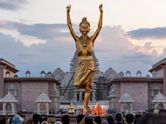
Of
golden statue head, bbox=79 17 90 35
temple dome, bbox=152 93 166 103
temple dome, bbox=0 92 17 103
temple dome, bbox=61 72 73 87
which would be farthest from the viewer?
temple dome, bbox=61 72 73 87

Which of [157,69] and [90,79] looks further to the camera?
[157,69]

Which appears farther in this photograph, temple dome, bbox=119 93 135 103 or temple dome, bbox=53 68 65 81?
temple dome, bbox=53 68 65 81

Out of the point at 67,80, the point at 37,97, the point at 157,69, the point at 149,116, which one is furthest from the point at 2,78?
the point at 149,116

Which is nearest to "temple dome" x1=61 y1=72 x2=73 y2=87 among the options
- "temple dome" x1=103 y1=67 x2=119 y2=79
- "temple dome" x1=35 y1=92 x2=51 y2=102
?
"temple dome" x1=103 y1=67 x2=119 y2=79

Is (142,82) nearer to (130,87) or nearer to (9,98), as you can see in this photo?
(130,87)

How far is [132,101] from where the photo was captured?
62062 mm

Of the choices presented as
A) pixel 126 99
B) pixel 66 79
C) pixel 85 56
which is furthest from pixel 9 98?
pixel 66 79

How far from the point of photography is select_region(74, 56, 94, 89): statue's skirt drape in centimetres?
2719

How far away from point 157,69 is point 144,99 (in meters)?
13.1

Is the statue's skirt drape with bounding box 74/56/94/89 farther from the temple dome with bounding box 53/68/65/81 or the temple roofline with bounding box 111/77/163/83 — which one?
the temple dome with bounding box 53/68/65/81

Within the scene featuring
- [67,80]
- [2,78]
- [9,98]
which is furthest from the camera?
[67,80]

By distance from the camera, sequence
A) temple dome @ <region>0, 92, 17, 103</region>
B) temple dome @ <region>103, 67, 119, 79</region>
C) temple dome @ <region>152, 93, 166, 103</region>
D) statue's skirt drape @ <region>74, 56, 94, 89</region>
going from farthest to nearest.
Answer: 1. temple dome @ <region>103, 67, 119, 79</region>
2. temple dome @ <region>152, 93, 166, 103</region>
3. temple dome @ <region>0, 92, 17, 103</region>
4. statue's skirt drape @ <region>74, 56, 94, 89</region>

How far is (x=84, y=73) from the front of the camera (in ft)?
89.7

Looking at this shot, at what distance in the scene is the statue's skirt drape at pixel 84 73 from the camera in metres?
27.2
